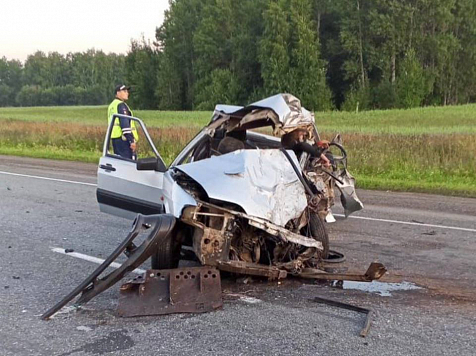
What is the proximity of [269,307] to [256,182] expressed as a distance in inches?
42.3

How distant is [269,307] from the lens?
4734mm

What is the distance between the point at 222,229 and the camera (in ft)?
15.8

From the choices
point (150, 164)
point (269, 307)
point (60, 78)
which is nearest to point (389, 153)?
point (150, 164)

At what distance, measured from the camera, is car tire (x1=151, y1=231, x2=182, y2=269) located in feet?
16.8

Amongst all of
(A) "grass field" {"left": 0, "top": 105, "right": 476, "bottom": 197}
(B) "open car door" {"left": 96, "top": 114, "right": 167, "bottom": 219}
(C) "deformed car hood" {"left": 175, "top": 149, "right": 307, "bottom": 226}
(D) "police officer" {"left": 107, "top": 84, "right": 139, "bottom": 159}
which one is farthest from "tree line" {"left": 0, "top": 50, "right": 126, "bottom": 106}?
(C) "deformed car hood" {"left": 175, "top": 149, "right": 307, "bottom": 226}

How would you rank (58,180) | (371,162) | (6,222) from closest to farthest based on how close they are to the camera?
(6,222), (58,180), (371,162)

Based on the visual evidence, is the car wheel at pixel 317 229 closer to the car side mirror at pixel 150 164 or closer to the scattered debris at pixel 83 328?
the car side mirror at pixel 150 164

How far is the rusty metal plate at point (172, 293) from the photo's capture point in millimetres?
4613

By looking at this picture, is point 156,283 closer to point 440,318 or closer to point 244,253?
point 244,253

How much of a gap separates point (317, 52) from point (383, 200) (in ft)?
158

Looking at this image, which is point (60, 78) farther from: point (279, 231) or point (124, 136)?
point (279, 231)

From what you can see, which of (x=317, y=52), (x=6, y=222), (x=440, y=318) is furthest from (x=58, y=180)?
(x=317, y=52)

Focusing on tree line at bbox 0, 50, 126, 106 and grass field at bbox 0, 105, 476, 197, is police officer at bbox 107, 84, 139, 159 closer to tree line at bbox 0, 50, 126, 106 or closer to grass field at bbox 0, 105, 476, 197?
grass field at bbox 0, 105, 476, 197

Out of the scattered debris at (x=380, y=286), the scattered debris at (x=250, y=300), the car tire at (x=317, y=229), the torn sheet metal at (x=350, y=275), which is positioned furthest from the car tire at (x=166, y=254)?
the scattered debris at (x=380, y=286)
